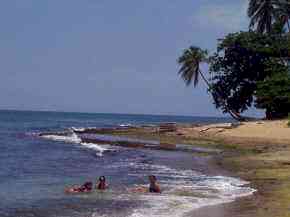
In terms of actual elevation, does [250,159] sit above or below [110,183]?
above

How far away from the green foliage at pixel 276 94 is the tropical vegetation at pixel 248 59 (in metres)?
0.45

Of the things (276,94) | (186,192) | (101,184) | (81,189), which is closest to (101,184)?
(101,184)

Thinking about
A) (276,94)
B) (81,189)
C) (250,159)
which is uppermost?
(276,94)

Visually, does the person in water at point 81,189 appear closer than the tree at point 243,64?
Yes

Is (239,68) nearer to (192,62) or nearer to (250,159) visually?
(192,62)

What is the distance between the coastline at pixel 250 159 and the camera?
15.9m

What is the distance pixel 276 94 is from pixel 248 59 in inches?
384

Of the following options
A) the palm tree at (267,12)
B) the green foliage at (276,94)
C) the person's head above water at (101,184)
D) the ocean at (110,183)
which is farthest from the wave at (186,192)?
the palm tree at (267,12)

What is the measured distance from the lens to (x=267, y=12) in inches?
2653

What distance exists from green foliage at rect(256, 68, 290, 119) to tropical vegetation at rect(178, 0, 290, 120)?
0.45 metres

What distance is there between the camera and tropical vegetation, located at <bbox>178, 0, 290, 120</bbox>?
6359 centimetres

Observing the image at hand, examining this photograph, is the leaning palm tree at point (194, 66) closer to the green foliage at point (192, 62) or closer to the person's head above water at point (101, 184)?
the green foliage at point (192, 62)

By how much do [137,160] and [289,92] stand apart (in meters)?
27.3

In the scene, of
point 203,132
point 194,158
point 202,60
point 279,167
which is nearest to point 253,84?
point 202,60
